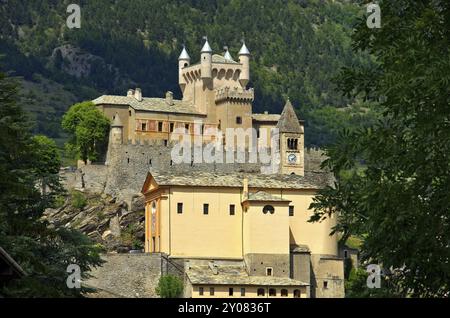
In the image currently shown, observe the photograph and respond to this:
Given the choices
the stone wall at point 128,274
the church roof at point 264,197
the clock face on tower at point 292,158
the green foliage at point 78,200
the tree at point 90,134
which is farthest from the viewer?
the tree at point 90,134

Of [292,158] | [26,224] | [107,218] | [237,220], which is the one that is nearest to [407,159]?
[26,224]

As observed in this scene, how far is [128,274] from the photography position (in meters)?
93.2

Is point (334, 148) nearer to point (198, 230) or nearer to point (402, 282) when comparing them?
point (402, 282)

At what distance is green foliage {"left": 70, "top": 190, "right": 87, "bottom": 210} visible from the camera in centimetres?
10831

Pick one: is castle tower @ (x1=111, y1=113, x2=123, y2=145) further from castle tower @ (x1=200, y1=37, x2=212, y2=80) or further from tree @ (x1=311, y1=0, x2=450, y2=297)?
tree @ (x1=311, y1=0, x2=450, y2=297)

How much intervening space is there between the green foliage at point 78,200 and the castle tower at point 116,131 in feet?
26.1

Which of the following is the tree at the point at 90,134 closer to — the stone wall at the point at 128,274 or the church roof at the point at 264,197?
the church roof at the point at 264,197

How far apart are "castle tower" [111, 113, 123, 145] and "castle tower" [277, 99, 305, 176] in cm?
1352

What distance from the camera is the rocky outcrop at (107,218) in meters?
105

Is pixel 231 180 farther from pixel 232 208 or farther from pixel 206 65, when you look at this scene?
pixel 206 65

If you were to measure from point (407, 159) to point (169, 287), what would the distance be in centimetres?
6161

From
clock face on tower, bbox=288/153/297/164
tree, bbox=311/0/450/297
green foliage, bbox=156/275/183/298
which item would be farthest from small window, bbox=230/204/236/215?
tree, bbox=311/0/450/297

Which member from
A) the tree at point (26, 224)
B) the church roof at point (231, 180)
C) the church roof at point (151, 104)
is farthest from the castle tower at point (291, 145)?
the tree at point (26, 224)
